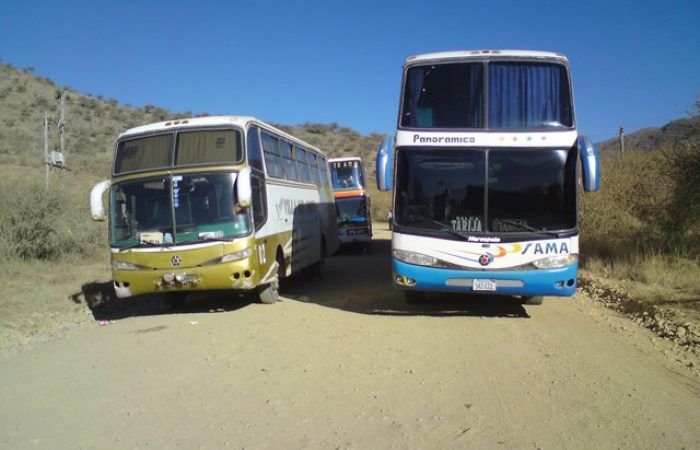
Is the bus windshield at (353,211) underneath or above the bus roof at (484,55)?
underneath

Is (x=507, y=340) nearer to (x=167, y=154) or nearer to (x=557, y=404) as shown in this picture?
(x=557, y=404)

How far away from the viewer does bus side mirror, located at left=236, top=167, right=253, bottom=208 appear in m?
8.62

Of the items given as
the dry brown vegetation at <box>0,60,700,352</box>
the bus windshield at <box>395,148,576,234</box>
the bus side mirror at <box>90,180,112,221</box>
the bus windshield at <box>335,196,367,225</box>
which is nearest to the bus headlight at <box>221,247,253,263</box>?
the bus side mirror at <box>90,180,112,221</box>

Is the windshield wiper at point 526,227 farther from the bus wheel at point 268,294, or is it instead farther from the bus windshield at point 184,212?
the bus wheel at point 268,294

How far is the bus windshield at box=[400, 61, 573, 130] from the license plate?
2.23 metres

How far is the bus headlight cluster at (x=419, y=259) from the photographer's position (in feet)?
26.6

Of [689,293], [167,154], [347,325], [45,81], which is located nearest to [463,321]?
[347,325]

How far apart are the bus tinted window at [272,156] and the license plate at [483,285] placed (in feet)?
15.4

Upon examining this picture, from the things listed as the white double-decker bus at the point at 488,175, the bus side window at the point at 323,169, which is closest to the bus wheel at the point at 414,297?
the white double-decker bus at the point at 488,175

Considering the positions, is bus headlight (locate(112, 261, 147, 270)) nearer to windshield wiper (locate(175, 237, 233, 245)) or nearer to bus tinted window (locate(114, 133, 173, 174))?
windshield wiper (locate(175, 237, 233, 245))

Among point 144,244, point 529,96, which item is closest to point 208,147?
point 144,244

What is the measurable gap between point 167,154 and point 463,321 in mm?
5550

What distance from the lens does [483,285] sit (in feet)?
26.4

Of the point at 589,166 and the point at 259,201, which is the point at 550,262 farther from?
the point at 259,201
